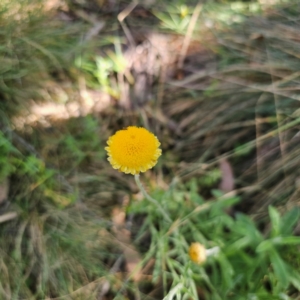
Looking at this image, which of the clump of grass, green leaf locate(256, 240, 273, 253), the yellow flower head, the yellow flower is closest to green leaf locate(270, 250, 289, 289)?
green leaf locate(256, 240, 273, 253)

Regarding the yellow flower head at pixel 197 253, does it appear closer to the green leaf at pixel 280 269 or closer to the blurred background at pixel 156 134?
the blurred background at pixel 156 134

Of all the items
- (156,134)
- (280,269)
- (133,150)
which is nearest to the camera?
(133,150)

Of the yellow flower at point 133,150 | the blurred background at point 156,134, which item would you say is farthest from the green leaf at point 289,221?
the yellow flower at point 133,150

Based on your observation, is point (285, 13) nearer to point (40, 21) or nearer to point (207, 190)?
point (207, 190)

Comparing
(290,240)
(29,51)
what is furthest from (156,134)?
(290,240)

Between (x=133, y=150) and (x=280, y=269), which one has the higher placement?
(x=133, y=150)

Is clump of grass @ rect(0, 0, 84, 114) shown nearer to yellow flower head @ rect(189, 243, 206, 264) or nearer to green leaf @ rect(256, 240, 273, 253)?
yellow flower head @ rect(189, 243, 206, 264)

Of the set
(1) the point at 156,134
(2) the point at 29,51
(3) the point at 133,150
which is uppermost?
(3) the point at 133,150

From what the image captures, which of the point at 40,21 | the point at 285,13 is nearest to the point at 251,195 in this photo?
the point at 285,13

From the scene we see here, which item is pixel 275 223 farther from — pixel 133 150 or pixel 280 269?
pixel 133 150
